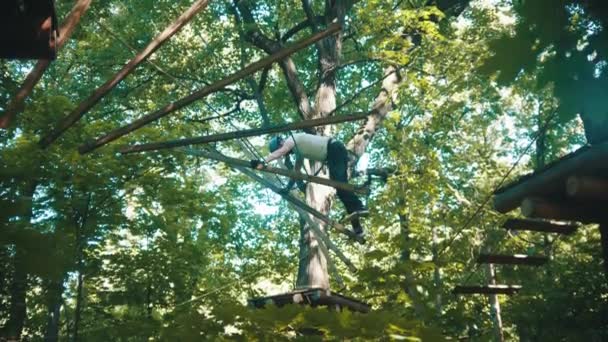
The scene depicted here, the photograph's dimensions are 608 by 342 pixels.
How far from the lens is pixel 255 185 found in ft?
67.1

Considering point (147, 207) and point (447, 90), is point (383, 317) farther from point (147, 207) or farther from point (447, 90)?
point (447, 90)

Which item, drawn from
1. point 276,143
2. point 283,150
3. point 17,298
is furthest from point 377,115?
point 17,298

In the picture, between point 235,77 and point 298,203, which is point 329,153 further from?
point 235,77

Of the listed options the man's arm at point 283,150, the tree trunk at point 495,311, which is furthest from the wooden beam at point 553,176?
the tree trunk at point 495,311

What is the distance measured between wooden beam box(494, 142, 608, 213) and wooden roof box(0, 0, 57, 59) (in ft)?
13.5

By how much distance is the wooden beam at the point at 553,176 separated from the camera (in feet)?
15.1

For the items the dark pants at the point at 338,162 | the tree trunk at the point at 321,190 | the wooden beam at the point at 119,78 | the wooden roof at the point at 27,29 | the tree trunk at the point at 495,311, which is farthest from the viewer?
the tree trunk at the point at 495,311

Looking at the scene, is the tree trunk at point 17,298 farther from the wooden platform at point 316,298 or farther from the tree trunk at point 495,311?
the tree trunk at point 495,311

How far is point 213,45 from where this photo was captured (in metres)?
12.3

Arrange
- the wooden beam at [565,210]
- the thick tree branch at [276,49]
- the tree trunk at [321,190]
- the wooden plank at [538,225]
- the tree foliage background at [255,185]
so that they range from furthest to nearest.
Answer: the thick tree branch at [276,49], the tree trunk at [321,190], the wooden plank at [538,225], the wooden beam at [565,210], the tree foliage background at [255,185]

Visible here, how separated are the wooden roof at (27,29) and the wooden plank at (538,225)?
15.4 ft

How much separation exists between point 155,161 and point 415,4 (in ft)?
21.0

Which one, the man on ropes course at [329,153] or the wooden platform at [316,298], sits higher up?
the man on ropes course at [329,153]

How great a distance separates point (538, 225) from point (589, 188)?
127 centimetres
